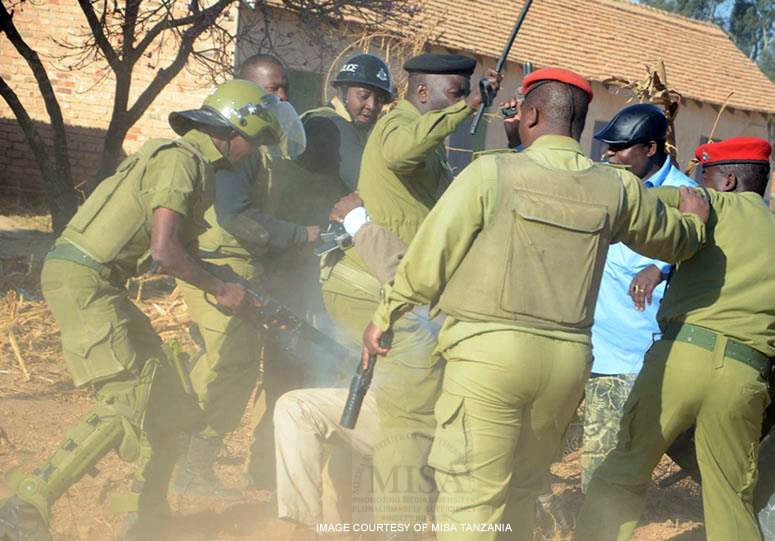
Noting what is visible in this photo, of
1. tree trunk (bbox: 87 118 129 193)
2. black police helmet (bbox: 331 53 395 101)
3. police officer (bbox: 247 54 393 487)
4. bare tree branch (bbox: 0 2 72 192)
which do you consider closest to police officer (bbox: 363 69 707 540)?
police officer (bbox: 247 54 393 487)

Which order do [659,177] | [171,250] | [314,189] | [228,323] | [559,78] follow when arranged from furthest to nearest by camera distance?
[314,189]
[228,323]
[659,177]
[171,250]
[559,78]

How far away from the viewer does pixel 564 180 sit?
3498 mm

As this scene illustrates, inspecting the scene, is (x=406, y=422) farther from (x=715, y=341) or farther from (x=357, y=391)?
(x=715, y=341)

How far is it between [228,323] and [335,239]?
93 cm

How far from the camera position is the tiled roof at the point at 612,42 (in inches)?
744

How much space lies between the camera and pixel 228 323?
215 inches

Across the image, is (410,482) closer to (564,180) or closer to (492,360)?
(492,360)

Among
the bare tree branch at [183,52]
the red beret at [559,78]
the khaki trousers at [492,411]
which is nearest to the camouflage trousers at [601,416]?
the khaki trousers at [492,411]

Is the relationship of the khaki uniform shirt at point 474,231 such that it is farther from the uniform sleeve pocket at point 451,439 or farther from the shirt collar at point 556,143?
the uniform sleeve pocket at point 451,439

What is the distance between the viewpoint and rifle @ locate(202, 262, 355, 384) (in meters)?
4.79

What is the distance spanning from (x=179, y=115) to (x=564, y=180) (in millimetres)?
2055

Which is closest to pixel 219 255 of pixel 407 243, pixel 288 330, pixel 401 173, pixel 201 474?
pixel 288 330

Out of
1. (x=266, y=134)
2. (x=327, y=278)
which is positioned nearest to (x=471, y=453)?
(x=327, y=278)

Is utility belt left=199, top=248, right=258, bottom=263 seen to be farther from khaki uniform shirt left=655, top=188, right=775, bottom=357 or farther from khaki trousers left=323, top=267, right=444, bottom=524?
khaki uniform shirt left=655, top=188, right=775, bottom=357
